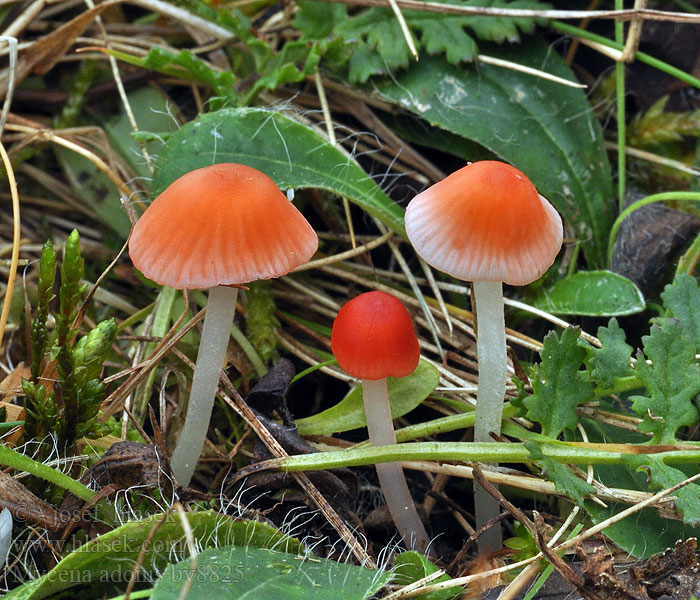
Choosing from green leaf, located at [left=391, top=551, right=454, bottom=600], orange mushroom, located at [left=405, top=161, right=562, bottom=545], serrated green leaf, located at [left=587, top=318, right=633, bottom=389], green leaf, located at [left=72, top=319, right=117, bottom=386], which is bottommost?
green leaf, located at [left=391, top=551, right=454, bottom=600]

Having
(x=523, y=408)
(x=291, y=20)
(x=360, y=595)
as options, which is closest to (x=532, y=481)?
(x=523, y=408)

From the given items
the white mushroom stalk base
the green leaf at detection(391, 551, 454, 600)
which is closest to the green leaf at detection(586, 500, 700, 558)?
the white mushroom stalk base

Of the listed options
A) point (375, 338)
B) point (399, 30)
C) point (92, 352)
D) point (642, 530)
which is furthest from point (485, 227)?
point (399, 30)

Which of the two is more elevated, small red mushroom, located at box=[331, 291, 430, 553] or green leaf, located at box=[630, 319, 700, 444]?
small red mushroom, located at box=[331, 291, 430, 553]

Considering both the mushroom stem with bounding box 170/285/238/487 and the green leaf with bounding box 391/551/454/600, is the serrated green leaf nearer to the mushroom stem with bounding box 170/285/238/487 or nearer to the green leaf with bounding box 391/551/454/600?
the green leaf with bounding box 391/551/454/600

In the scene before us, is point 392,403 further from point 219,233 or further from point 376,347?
point 219,233

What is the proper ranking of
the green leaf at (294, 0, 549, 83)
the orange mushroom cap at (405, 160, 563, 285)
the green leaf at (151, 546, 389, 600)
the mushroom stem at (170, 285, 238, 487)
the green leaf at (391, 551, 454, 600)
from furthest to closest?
the green leaf at (294, 0, 549, 83) → the mushroom stem at (170, 285, 238, 487) → the green leaf at (391, 551, 454, 600) → the orange mushroom cap at (405, 160, 563, 285) → the green leaf at (151, 546, 389, 600)

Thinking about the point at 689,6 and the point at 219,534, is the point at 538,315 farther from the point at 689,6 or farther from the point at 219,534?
the point at 689,6
